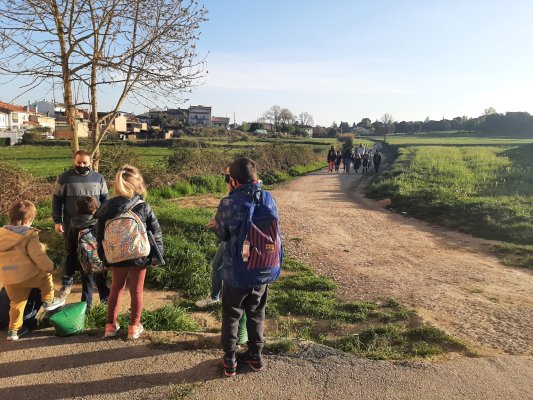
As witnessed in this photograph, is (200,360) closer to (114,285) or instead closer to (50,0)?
(114,285)

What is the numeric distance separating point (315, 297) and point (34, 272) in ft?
11.9

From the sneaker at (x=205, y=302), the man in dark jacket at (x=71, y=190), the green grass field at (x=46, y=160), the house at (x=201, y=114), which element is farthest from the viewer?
the house at (x=201, y=114)

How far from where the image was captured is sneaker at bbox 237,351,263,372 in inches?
132

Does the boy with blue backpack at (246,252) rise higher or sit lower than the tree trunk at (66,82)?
lower

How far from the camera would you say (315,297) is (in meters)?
6.05

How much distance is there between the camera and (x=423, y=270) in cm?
762

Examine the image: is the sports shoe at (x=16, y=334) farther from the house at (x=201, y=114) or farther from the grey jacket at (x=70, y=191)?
the house at (x=201, y=114)

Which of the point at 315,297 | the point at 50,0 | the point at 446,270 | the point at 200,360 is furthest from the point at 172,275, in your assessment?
the point at 446,270

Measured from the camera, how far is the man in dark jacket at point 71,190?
508 cm

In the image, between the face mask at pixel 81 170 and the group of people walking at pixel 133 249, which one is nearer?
the group of people walking at pixel 133 249

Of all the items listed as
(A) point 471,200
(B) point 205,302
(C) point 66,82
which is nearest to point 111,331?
(B) point 205,302

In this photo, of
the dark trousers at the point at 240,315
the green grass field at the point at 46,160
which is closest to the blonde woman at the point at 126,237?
the dark trousers at the point at 240,315

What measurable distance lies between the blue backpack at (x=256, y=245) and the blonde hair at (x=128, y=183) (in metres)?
1.18

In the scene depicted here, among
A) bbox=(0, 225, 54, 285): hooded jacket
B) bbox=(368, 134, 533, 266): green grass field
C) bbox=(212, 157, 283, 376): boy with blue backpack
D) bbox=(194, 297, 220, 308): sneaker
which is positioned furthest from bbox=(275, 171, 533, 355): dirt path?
bbox=(0, 225, 54, 285): hooded jacket
